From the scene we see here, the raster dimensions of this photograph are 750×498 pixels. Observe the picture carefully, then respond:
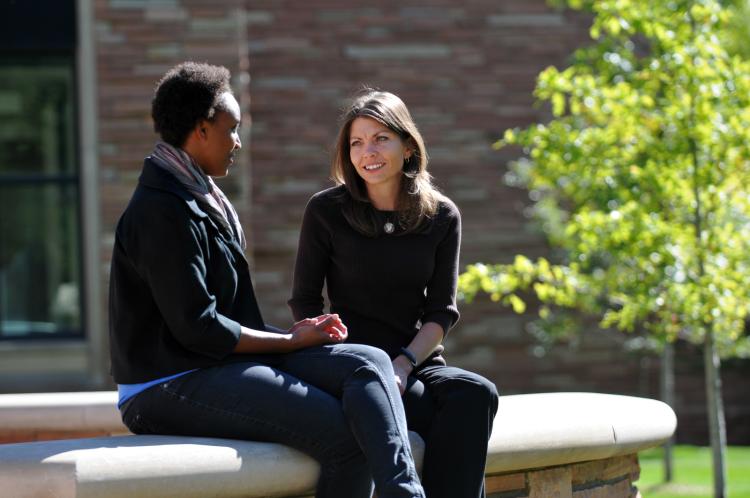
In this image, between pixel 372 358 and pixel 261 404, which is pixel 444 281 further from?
pixel 261 404

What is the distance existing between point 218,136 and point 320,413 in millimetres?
908

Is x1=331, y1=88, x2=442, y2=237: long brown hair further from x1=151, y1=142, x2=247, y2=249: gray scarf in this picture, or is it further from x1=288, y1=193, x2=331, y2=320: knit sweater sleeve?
x1=151, y1=142, x2=247, y2=249: gray scarf

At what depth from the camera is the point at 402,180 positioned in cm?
419

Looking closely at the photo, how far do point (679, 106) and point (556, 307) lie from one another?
216 inches

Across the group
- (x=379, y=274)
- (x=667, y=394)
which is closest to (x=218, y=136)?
(x=379, y=274)

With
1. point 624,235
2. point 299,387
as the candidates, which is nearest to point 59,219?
point 624,235

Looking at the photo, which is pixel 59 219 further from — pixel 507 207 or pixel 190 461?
pixel 190 461

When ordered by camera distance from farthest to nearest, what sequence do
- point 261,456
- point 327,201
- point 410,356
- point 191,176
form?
point 327,201 < point 410,356 < point 191,176 < point 261,456

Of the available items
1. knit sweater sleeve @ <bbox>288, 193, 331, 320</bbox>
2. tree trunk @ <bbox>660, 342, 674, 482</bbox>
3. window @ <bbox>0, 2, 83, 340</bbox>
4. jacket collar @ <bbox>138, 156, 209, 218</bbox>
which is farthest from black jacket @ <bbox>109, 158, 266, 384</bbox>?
window @ <bbox>0, 2, 83, 340</bbox>

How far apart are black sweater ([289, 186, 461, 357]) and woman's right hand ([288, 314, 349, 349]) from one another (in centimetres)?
42

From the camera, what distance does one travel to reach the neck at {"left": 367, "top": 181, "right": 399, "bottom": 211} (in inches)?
163

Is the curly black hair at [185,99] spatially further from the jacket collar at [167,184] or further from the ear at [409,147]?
the ear at [409,147]

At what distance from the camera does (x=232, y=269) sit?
354 centimetres

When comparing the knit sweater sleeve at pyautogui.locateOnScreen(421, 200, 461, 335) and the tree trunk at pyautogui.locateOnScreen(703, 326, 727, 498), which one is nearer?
the knit sweater sleeve at pyautogui.locateOnScreen(421, 200, 461, 335)
